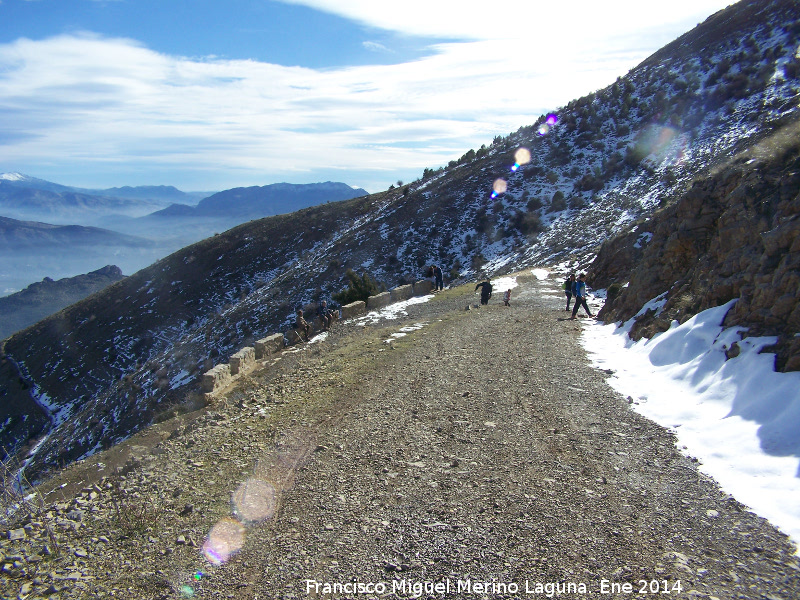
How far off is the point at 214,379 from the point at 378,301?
972 centimetres

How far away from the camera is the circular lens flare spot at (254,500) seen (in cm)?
479

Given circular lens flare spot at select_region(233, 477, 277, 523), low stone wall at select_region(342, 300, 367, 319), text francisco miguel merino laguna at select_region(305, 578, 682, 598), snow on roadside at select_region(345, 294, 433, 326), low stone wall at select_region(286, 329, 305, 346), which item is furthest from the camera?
low stone wall at select_region(342, 300, 367, 319)

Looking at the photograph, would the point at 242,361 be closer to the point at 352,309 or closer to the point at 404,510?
the point at 352,309

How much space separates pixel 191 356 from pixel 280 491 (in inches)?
1090

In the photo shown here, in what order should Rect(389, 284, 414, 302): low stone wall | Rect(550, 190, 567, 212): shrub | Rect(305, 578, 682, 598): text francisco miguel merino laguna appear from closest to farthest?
1. Rect(305, 578, 682, 598): text francisco miguel merino laguna
2. Rect(389, 284, 414, 302): low stone wall
3. Rect(550, 190, 567, 212): shrub

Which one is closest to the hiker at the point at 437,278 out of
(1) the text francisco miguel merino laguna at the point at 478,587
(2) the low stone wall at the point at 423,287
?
(2) the low stone wall at the point at 423,287

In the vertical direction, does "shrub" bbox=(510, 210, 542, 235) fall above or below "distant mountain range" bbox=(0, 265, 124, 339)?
above

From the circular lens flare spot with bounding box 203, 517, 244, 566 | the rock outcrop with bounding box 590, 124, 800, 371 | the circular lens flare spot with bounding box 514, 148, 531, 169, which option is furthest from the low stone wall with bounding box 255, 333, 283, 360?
the circular lens flare spot with bounding box 514, 148, 531, 169

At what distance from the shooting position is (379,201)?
55.7 meters

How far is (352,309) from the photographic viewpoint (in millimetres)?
17344

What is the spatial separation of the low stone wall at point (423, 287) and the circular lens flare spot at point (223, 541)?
17.6 metres

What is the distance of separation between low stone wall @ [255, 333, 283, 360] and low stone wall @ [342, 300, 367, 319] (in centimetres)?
368

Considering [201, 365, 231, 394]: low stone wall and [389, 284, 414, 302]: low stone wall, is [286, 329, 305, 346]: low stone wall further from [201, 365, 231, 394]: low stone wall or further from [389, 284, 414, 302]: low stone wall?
[389, 284, 414, 302]: low stone wall

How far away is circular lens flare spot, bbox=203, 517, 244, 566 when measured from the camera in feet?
13.8
